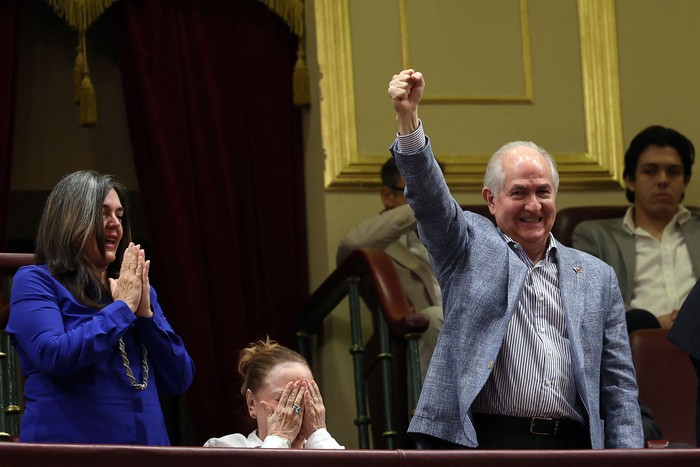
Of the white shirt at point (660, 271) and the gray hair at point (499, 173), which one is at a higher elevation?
the gray hair at point (499, 173)

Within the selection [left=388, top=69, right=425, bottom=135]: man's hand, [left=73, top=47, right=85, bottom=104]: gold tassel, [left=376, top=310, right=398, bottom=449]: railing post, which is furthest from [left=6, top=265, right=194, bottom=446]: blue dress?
[left=73, top=47, right=85, bottom=104]: gold tassel

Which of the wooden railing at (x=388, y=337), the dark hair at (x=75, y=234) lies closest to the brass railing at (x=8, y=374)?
the dark hair at (x=75, y=234)

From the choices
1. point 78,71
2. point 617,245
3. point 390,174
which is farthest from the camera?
point 78,71

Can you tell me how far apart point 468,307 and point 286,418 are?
476 millimetres

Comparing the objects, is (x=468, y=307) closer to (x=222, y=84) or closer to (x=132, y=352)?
(x=132, y=352)

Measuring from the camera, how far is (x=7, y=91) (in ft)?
18.1

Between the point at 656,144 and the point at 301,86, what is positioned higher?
the point at 301,86

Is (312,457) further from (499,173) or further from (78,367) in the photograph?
(499,173)

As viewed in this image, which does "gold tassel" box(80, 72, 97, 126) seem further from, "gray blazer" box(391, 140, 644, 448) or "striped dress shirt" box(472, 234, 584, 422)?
"striped dress shirt" box(472, 234, 584, 422)

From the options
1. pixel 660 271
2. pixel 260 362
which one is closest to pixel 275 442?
pixel 260 362

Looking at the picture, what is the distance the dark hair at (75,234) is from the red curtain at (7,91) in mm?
2336

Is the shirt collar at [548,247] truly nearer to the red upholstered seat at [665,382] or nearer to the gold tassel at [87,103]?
the red upholstered seat at [665,382]

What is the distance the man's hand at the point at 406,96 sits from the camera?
2.85m

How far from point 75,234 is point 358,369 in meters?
1.64
